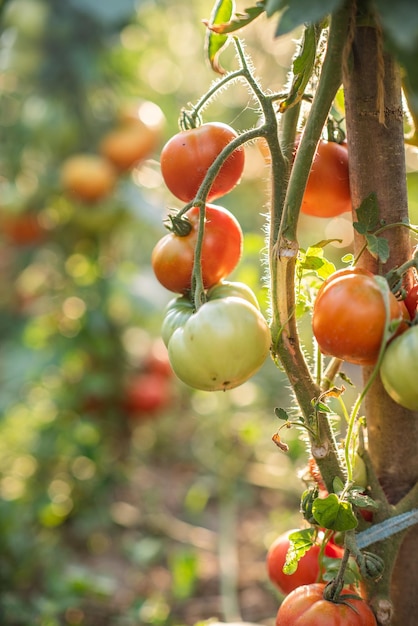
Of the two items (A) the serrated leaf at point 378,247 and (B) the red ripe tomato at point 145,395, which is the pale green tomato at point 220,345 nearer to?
(A) the serrated leaf at point 378,247

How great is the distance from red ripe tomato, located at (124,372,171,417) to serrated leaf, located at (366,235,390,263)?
1606mm

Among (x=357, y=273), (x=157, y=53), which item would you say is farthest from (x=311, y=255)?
(x=157, y=53)

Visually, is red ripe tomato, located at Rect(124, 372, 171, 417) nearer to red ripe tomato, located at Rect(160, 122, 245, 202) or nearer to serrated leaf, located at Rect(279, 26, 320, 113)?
red ripe tomato, located at Rect(160, 122, 245, 202)

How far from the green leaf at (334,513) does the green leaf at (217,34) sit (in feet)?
1.40

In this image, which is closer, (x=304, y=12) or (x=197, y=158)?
(x=304, y=12)

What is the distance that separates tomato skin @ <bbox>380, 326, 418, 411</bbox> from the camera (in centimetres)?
56

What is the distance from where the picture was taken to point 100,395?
6.90 ft

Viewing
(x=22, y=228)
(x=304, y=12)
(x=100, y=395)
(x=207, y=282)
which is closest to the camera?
(x=304, y=12)

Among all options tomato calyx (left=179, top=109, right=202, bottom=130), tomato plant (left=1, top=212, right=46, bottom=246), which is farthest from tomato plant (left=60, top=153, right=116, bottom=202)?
tomato calyx (left=179, top=109, right=202, bottom=130)

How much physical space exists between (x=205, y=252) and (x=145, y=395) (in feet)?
5.04

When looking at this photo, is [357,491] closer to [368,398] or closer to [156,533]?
[368,398]

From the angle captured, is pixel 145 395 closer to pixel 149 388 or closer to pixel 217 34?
pixel 149 388

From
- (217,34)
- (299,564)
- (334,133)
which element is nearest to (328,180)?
(334,133)

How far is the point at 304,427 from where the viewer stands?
0.66 m
